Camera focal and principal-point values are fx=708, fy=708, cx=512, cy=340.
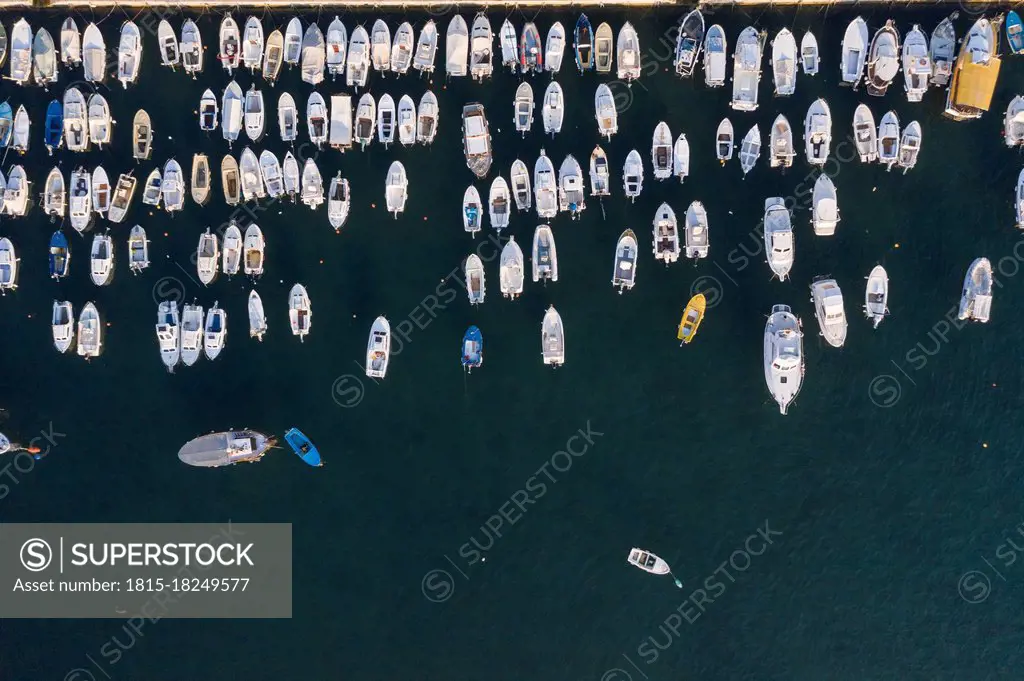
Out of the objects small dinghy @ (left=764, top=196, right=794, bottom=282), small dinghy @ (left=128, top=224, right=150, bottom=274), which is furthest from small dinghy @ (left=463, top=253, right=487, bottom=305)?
small dinghy @ (left=128, top=224, right=150, bottom=274)

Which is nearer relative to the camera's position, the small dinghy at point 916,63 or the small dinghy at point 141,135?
the small dinghy at point 916,63

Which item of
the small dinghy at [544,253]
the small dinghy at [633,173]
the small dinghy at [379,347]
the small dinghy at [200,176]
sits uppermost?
the small dinghy at [633,173]

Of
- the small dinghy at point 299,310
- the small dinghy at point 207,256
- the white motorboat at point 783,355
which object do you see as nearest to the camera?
the white motorboat at point 783,355

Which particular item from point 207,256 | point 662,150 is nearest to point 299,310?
point 207,256

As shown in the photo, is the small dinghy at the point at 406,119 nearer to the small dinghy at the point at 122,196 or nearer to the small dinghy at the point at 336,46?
the small dinghy at the point at 336,46

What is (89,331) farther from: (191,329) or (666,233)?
(666,233)

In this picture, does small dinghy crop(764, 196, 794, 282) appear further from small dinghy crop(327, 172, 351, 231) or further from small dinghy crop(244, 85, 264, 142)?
small dinghy crop(244, 85, 264, 142)

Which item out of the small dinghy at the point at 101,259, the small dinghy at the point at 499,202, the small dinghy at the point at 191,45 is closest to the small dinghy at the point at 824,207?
the small dinghy at the point at 499,202
